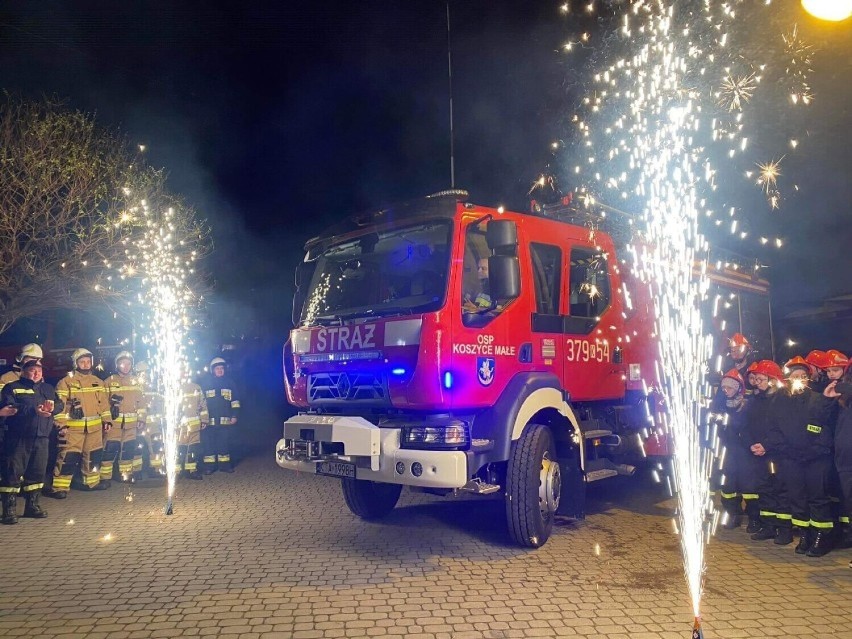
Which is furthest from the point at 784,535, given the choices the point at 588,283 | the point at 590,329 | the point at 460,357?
the point at 460,357

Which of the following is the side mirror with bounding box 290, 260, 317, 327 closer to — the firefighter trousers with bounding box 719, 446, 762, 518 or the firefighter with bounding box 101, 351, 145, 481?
the firefighter with bounding box 101, 351, 145, 481

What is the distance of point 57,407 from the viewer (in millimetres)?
8086

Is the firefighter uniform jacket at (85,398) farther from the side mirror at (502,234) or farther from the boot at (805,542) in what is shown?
the boot at (805,542)

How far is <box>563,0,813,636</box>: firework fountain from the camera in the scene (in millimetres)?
6926

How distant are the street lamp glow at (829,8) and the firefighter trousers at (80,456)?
9.30m

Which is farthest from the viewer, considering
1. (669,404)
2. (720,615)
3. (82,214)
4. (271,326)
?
(271,326)

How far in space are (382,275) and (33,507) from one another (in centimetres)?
523

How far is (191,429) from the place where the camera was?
959 centimetres

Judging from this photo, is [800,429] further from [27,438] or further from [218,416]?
[27,438]

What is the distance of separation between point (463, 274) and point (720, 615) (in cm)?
314

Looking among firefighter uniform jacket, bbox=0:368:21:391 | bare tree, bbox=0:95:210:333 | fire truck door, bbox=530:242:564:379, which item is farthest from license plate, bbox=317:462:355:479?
bare tree, bbox=0:95:210:333

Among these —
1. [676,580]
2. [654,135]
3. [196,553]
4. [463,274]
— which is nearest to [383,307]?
[463,274]

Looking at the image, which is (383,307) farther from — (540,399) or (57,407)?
(57,407)

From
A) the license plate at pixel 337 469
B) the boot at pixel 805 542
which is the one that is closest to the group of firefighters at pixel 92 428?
the license plate at pixel 337 469
